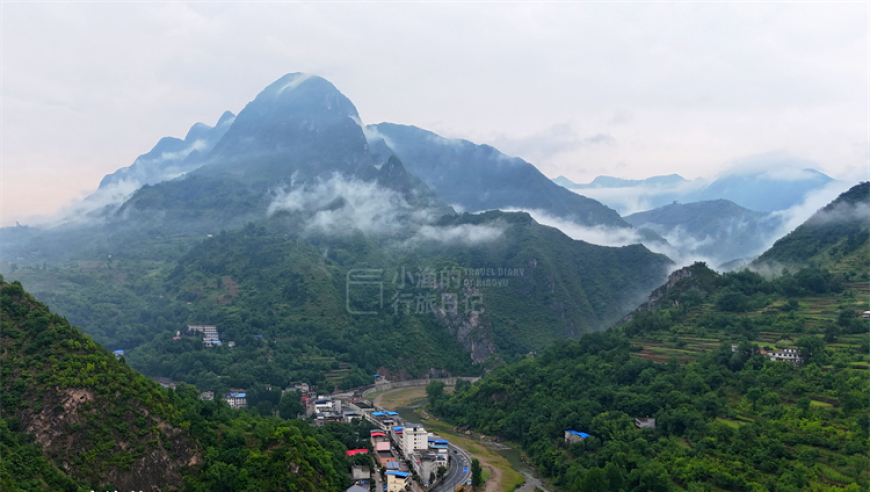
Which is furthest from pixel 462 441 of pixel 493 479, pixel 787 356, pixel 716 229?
pixel 716 229

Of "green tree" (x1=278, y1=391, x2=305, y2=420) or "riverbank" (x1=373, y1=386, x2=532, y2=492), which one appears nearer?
"riverbank" (x1=373, y1=386, x2=532, y2=492)

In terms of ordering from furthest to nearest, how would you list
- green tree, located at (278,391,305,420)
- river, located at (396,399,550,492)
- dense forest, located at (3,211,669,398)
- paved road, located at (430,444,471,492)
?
dense forest, located at (3,211,669,398)
green tree, located at (278,391,305,420)
river, located at (396,399,550,492)
paved road, located at (430,444,471,492)

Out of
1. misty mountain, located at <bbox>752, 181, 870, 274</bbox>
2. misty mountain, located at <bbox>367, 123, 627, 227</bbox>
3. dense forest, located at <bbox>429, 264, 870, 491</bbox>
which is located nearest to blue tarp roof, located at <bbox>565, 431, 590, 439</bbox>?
dense forest, located at <bbox>429, 264, 870, 491</bbox>

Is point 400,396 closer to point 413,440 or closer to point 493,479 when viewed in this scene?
point 413,440

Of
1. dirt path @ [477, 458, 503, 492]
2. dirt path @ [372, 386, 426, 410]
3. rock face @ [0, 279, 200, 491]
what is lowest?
dirt path @ [372, 386, 426, 410]

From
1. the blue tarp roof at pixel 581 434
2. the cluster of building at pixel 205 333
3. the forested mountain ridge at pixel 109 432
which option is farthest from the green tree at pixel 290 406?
the blue tarp roof at pixel 581 434

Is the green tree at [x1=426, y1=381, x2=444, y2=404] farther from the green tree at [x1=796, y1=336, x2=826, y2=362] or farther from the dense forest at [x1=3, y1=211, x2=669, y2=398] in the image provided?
the green tree at [x1=796, y1=336, x2=826, y2=362]

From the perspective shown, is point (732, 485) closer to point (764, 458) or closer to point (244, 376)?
point (764, 458)
